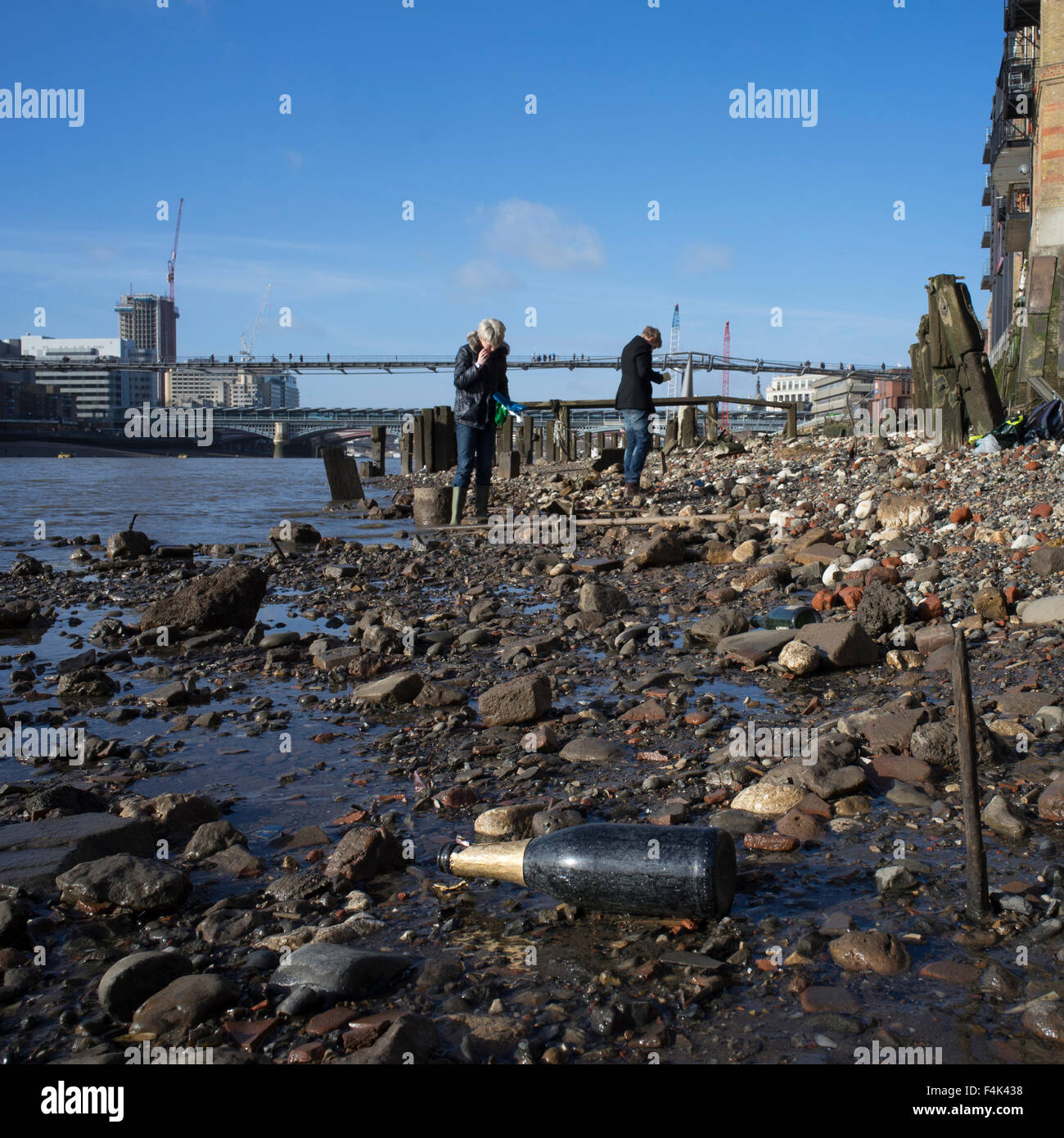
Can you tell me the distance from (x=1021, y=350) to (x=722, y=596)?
8065mm

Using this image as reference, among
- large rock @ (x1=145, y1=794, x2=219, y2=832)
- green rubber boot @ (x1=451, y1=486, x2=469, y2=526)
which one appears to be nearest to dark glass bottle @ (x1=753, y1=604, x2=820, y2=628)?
large rock @ (x1=145, y1=794, x2=219, y2=832)

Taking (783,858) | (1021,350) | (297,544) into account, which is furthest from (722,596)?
(1021,350)

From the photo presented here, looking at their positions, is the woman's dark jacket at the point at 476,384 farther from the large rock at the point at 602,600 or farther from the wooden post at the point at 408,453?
the wooden post at the point at 408,453

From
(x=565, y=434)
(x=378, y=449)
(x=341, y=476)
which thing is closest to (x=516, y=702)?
(x=341, y=476)

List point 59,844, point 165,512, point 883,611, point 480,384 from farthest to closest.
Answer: point 165,512 → point 480,384 → point 883,611 → point 59,844

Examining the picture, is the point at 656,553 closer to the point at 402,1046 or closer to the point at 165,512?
the point at 402,1046

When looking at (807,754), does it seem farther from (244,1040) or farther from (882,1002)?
(244,1040)

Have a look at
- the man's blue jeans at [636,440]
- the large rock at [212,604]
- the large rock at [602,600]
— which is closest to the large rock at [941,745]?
the large rock at [602,600]

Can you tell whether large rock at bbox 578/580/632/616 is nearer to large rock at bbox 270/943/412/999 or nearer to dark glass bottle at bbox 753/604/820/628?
dark glass bottle at bbox 753/604/820/628

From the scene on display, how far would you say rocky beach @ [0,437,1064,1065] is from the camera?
2111 mm

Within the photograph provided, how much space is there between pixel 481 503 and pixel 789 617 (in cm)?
676

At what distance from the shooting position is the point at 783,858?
2900 mm

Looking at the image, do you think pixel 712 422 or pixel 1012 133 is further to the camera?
pixel 1012 133

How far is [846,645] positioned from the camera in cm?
500
